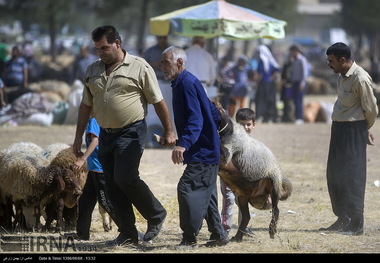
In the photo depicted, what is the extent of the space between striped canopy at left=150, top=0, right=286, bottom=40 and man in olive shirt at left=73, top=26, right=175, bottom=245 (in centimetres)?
662

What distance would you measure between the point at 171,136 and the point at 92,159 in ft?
3.71

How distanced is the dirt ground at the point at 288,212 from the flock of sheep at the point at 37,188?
1.53 ft

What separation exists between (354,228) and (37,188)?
3.31 meters

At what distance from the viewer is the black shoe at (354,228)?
7793 millimetres

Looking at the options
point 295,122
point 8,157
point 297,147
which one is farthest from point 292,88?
point 8,157

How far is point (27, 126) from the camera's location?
17422 millimetres

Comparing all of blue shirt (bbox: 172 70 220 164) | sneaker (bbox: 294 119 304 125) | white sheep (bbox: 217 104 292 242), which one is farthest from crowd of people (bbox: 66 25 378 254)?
sneaker (bbox: 294 119 304 125)

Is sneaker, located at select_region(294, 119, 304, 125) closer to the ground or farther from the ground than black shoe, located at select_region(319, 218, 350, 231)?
farther from the ground

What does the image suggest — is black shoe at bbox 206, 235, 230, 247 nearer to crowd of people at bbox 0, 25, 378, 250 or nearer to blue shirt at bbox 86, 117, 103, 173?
crowd of people at bbox 0, 25, 378, 250

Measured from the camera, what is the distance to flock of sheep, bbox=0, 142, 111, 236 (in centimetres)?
755

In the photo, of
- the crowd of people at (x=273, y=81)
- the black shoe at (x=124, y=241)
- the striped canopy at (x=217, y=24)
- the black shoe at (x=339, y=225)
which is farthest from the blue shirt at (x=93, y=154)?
the crowd of people at (x=273, y=81)

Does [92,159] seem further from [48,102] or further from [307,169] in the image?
[48,102]

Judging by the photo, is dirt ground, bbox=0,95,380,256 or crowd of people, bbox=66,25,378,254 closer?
crowd of people, bbox=66,25,378,254

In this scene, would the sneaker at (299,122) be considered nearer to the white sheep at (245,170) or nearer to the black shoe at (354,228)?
the black shoe at (354,228)
